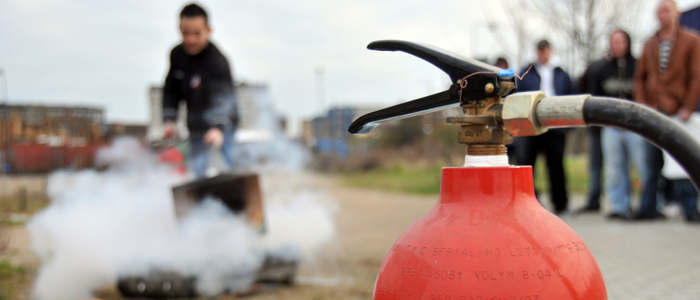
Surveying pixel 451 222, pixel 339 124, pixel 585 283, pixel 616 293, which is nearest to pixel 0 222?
pixel 451 222

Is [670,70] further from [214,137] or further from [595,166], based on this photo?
[214,137]

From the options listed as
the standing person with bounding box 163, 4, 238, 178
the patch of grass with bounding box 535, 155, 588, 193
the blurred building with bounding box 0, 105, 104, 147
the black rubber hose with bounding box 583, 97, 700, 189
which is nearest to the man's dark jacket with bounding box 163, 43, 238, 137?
the standing person with bounding box 163, 4, 238, 178

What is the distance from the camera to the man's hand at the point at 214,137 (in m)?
3.20

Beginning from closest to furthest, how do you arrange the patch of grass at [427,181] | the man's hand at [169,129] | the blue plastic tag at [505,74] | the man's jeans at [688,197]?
1. the blue plastic tag at [505,74]
2. the man's hand at [169,129]
3. the man's jeans at [688,197]
4. the patch of grass at [427,181]

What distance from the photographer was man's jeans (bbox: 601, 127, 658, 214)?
4.90 meters

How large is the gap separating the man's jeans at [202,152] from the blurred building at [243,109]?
177 mm

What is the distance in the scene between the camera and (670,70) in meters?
4.54

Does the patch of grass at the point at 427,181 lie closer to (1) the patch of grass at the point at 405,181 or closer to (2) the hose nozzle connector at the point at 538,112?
(1) the patch of grass at the point at 405,181

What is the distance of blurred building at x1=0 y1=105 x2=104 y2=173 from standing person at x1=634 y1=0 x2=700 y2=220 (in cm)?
484

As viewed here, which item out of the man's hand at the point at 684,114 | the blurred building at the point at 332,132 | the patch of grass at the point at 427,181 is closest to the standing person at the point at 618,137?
the man's hand at the point at 684,114

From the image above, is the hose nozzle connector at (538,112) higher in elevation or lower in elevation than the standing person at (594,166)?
higher

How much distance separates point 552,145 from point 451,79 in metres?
4.82

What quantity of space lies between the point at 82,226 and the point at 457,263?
2959mm

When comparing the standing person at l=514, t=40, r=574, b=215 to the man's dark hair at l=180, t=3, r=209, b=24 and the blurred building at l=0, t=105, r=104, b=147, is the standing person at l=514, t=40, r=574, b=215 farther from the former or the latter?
the blurred building at l=0, t=105, r=104, b=147
